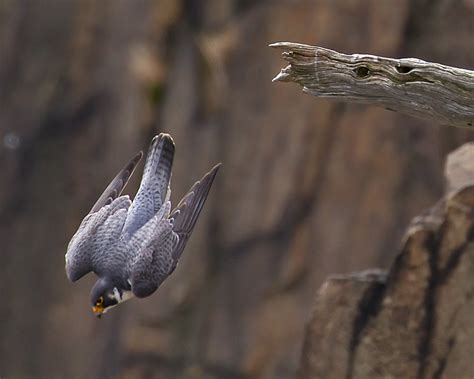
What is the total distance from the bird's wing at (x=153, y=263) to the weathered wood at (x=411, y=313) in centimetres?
96

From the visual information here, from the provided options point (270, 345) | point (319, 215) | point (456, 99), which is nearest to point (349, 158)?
point (319, 215)

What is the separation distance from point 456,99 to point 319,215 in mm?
5071

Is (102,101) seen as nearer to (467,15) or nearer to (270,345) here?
(270,345)

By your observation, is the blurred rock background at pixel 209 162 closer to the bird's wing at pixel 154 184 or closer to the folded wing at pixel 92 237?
the bird's wing at pixel 154 184

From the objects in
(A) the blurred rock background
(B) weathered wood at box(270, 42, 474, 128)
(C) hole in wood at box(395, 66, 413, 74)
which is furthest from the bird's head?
(A) the blurred rock background

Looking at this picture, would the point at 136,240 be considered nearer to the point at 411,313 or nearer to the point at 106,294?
the point at 106,294

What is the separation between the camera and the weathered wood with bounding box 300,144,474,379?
6.12 metres

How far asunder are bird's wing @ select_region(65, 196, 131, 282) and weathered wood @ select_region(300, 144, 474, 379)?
1.37 metres

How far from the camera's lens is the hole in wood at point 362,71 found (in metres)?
5.29

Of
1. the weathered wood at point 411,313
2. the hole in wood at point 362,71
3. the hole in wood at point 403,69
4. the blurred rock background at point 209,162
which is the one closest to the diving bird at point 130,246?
the weathered wood at point 411,313

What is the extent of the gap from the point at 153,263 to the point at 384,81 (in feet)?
6.53

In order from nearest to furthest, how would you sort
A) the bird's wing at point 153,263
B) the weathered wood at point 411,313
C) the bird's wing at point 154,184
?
1. the weathered wood at point 411,313
2. the bird's wing at point 153,263
3. the bird's wing at point 154,184

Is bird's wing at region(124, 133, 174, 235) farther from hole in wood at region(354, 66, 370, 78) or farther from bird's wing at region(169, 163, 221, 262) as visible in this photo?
hole in wood at region(354, 66, 370, 78)

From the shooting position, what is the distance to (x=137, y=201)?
685 cm
